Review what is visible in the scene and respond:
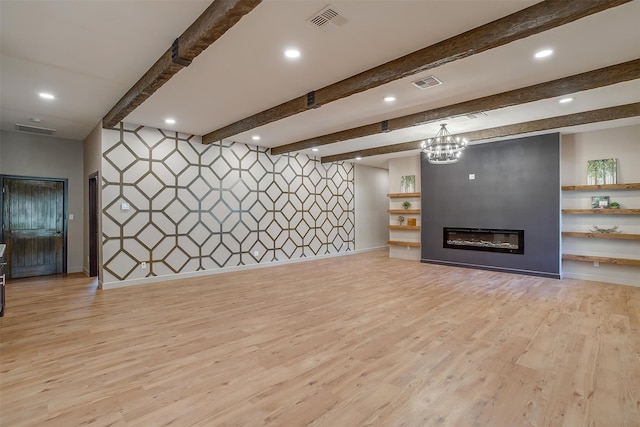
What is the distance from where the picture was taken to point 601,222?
6.19 m

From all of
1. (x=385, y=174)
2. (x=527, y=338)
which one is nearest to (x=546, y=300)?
(x=527, y=338)

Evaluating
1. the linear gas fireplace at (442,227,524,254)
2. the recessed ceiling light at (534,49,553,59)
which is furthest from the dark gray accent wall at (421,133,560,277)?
the recessed ceiling light at (534,49,553,59)

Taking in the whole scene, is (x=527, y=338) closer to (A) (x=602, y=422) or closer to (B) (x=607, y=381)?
(B) (x=607, y=381)

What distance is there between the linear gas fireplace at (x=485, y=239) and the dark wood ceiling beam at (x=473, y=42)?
5316 millimetres

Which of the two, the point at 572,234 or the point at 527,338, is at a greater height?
the point at 572,234

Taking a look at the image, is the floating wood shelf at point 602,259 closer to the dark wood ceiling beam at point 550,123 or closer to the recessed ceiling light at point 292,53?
the dark wood ceiling beam at point 550,123

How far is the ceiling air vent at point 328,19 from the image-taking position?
2574 mm

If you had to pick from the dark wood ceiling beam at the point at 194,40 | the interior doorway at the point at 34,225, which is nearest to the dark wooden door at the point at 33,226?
the interior doorway at the point at 34,225

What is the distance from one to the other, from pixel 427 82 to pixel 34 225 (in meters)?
8.37

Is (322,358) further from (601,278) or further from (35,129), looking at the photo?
(35,129)

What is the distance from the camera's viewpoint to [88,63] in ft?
11.6

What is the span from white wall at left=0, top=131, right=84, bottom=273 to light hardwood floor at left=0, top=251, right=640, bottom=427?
2175 mm

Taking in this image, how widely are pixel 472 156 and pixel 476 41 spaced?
529 centimetres

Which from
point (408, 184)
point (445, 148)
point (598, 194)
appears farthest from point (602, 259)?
point (408, 184)
